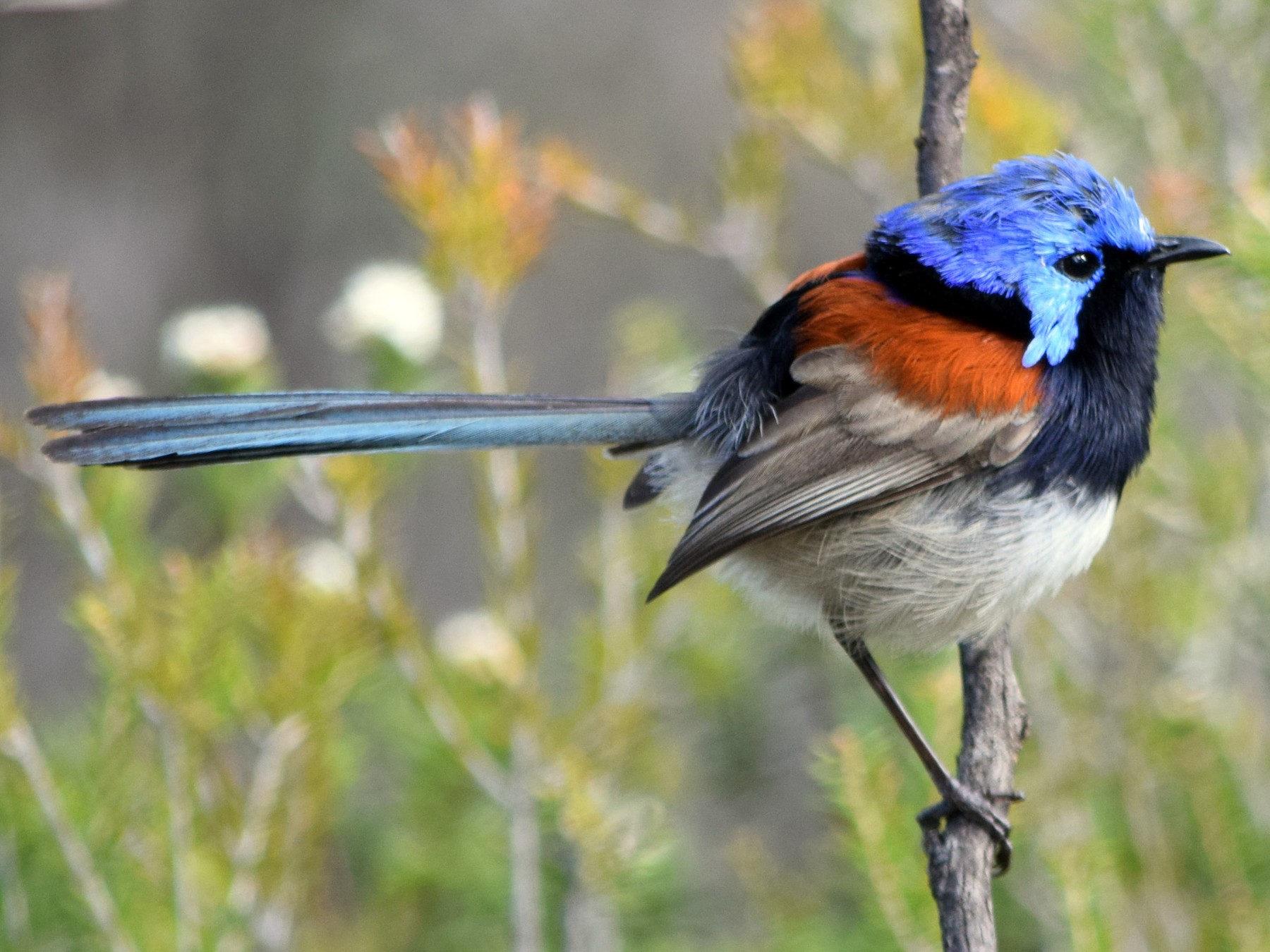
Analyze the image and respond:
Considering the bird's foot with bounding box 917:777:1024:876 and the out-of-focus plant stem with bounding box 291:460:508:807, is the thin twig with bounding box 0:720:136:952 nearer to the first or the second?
the out-of-focus plant stem with bounding box 291:460:508:807

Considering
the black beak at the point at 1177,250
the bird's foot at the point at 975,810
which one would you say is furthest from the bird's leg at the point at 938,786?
the black beak at the point at 1177,250

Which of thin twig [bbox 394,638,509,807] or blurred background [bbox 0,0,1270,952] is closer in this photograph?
blurred background [bbox 0,0,1270,952]

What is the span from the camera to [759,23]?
3469 millimetres

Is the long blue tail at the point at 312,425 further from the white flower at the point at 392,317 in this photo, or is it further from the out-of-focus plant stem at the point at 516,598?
the white flower at the point at 392,317

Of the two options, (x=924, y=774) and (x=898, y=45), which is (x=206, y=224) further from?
(x=924, y=774)

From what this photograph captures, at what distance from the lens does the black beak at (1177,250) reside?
2621 mm

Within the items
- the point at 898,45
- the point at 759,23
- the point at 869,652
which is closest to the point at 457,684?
the point at 869,652

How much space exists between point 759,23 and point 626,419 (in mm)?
1230

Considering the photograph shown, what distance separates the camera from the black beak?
2621 millimetres

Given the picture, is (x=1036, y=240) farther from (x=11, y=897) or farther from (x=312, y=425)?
(x=11, y=897)

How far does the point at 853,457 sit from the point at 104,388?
5.51 feet

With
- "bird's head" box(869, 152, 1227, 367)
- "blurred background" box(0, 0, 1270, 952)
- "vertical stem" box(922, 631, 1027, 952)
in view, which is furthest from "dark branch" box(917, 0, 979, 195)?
"vertical stem" box(922, 631, 1027, 952)

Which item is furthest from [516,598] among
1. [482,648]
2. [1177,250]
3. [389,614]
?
[1177,250]

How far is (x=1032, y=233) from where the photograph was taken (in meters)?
2.61
